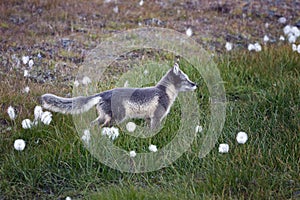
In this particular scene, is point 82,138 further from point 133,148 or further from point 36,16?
point 36,16

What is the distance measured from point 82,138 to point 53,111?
2.22 ft

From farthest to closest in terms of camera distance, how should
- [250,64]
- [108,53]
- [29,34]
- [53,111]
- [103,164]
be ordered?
1. [29,34]
2. [108,53]
3. [250,64]
4. [53,111]
5. [103,164]

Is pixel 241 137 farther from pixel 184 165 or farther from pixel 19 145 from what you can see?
pixel 19 145

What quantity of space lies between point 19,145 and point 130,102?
1.17m

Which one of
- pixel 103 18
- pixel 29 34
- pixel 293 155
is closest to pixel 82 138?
pixel 293 155

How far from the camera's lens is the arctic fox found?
4.86 meters

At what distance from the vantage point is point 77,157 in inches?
195

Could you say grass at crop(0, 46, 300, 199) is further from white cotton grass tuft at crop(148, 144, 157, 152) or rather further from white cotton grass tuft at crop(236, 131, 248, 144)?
white cotton grass tuft at crop(148, 144, 157, 152)

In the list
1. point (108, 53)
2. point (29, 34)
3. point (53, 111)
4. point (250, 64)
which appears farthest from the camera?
point (29, 34)

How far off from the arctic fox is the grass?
0.90 ft

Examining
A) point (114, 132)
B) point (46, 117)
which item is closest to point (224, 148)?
point (114, 132)

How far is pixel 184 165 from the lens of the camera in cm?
496

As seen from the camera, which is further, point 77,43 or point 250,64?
point 77,43

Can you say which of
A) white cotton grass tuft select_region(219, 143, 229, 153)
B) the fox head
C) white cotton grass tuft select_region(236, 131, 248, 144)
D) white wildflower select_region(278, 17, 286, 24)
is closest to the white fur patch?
the fox head
